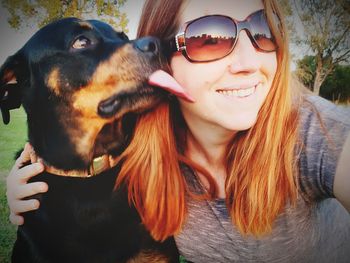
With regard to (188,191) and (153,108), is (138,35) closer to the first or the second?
(153,108)

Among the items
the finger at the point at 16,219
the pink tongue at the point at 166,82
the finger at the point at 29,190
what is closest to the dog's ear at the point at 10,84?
the finger at the point at 29,190

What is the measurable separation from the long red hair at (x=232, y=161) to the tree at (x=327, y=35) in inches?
7.9

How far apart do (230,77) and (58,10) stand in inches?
33.6

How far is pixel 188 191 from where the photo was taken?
196 centimetres

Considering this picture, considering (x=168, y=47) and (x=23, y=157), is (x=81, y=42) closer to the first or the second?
(x=168, y=47)

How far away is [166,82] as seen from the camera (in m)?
1.77

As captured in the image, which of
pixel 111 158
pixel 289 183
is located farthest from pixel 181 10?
pixel 289 183

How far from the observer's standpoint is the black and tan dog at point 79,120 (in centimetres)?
173

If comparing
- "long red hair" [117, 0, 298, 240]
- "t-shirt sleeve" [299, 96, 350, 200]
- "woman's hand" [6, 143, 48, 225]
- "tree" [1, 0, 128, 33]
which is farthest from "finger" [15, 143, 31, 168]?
"t-shirt sleeve" [299, 96, 350, 200]

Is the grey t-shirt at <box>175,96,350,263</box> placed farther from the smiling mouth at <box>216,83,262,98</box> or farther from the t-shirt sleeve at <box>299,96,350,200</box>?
the smiling mouth at <box>216,83,262,98</box>

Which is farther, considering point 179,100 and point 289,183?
point 179,100

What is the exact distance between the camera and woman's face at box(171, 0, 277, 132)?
1631 mm

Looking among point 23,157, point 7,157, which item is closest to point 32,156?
point 23,157

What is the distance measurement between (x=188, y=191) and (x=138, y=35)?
81 centimetres
